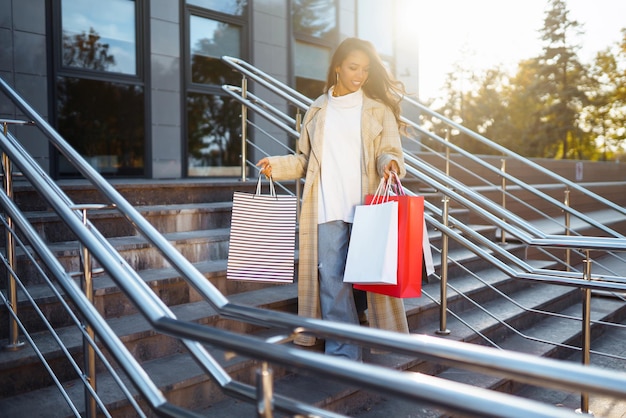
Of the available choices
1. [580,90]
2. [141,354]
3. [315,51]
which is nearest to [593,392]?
[141,354]

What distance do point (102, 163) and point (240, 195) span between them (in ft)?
13.5

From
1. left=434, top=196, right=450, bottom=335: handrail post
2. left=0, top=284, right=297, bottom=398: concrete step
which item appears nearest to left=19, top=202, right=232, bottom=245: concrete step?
left=0, top=284, right=297, bottom=398: concrete step

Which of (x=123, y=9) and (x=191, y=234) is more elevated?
(x=123, y=9)

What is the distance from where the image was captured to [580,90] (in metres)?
25.9

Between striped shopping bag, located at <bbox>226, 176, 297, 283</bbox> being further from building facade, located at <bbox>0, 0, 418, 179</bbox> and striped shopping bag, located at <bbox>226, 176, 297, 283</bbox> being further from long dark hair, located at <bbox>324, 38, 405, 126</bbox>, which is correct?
building facade, located at <bbox>0, 0, 418, 179</bbox>

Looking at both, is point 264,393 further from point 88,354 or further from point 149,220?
point 149,220

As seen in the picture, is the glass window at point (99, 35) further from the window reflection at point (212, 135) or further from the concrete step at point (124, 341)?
the concrete step at point (124, 341)

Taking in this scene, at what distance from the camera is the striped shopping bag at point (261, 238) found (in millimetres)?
2736

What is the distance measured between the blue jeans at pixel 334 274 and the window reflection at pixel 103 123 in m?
3.95

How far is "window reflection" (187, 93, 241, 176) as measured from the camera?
7199mm

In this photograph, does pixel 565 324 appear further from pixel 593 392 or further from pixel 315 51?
pixel 315 51

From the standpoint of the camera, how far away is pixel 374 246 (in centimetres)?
266

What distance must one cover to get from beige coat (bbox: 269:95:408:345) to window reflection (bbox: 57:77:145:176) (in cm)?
383

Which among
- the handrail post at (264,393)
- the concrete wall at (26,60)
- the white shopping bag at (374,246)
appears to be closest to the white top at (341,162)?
the white shopping bag at (374,246)
